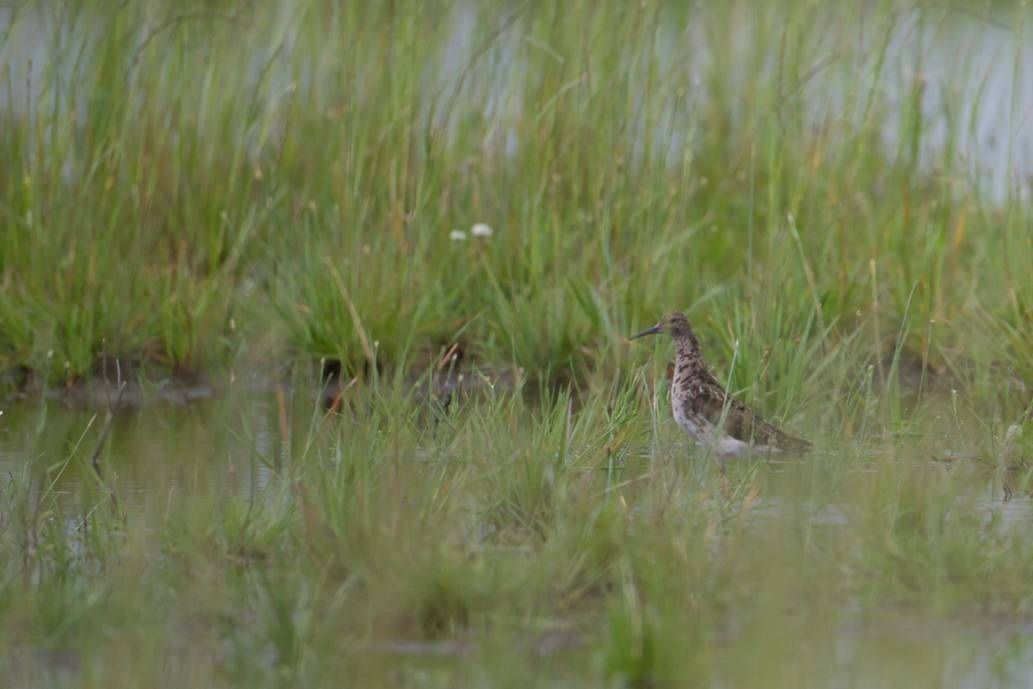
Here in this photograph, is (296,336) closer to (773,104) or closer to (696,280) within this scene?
(696,280)

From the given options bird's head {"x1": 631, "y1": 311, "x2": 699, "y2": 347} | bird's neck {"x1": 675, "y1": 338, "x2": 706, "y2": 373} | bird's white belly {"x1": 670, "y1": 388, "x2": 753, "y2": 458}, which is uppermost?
bird's head {"x1": 631, "y1": 311, "x2": 699, "y2": 347}

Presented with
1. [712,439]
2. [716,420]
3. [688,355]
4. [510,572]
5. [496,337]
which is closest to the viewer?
[510,572]

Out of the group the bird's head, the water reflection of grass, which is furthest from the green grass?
the bird's head

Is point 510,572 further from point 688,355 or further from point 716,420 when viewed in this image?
point 688,355

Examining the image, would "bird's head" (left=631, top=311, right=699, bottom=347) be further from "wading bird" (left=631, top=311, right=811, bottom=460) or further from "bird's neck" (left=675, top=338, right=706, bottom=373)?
"wading bird" (left=631, top=311, right=811, bottom=460)

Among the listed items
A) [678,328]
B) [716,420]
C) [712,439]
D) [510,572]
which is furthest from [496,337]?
[510,572]

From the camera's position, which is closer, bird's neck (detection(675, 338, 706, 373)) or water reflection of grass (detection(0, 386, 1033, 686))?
water reflection of grass (detection(0, 386, 1033, 686))

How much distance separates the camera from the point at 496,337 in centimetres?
854

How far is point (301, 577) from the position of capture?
16.3 feet

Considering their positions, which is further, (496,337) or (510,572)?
(496,337)

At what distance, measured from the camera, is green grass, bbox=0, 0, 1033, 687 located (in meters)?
4.80

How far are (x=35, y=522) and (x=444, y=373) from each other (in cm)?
386

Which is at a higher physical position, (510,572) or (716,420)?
(510,572)

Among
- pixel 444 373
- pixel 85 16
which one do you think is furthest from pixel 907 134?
pixel 85 16
